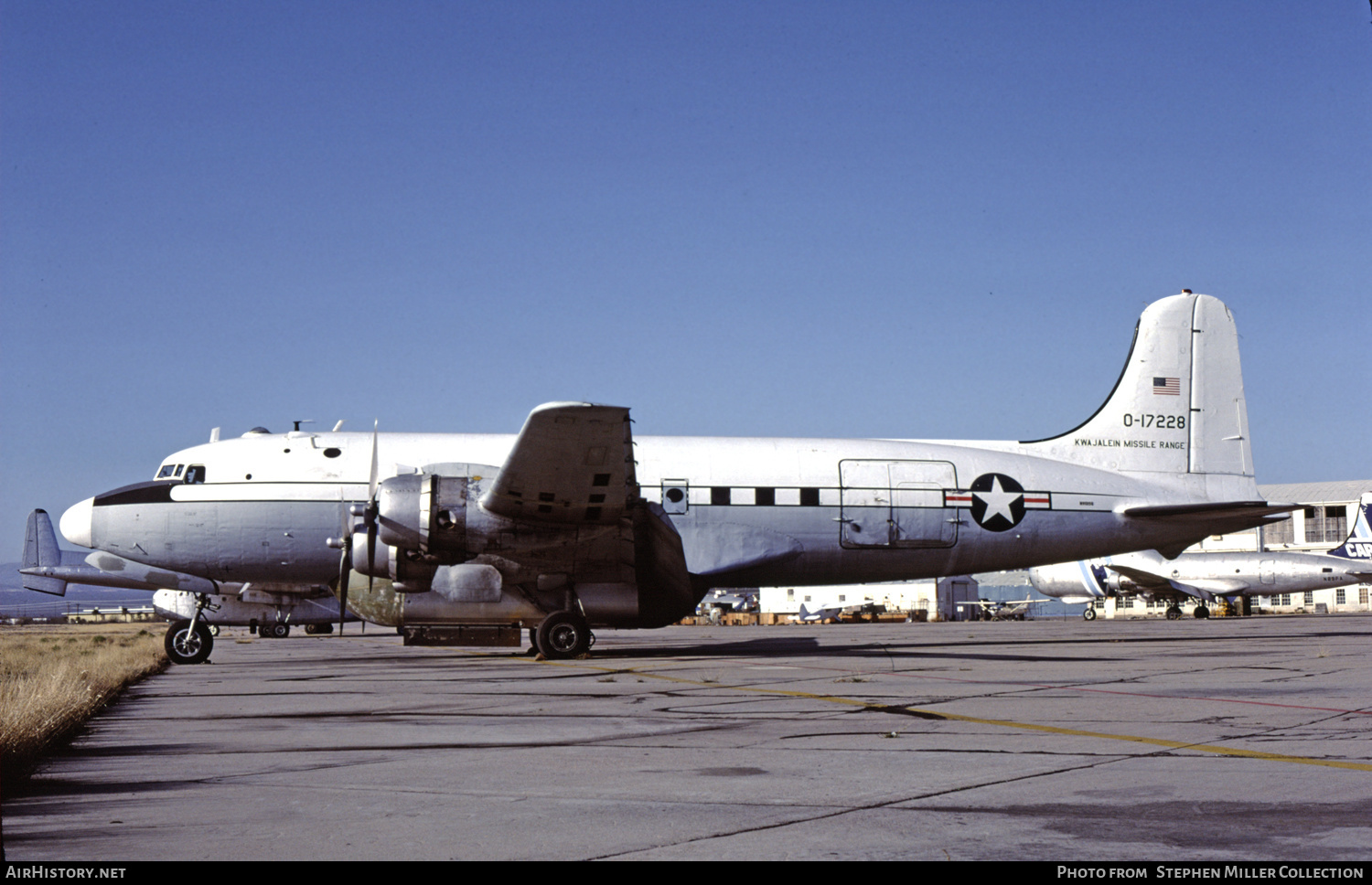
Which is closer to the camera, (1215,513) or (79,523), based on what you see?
(79,523)

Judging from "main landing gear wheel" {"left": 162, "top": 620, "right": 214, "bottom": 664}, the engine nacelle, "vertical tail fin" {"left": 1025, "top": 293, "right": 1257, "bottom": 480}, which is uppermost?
"vertical tail fin" {"left": 1025, "top": 293, "right": 1257, "bottom": 480}

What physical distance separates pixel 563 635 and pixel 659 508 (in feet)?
12.2

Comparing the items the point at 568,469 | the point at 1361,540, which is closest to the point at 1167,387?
the point at 568,469

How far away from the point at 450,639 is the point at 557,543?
288 inches

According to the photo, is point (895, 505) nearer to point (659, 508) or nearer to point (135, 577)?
point (659, 508)

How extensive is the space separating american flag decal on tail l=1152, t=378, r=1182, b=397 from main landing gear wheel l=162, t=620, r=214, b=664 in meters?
22.7

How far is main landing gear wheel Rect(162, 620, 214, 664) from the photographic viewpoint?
23422 millimetres

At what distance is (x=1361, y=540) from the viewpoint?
6700 centimetres

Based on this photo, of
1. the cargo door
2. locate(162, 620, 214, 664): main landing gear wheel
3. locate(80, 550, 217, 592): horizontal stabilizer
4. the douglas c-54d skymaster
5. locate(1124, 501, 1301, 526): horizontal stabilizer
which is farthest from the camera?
locate(80, 550, 217, 592): horizontal stabilizer

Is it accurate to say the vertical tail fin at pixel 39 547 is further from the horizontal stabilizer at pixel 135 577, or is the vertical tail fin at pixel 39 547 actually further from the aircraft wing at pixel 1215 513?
the aircraft wing at pixel 1215 513

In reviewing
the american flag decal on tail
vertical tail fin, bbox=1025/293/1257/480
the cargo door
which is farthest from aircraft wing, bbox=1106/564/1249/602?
the cargo door

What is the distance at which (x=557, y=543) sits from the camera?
20672mm

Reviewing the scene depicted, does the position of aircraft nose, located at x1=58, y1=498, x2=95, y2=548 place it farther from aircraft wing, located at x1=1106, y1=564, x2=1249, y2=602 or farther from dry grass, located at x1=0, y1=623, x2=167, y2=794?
aircraft wing, located at x1=1106, y1=564, x2=1249, y2=602
